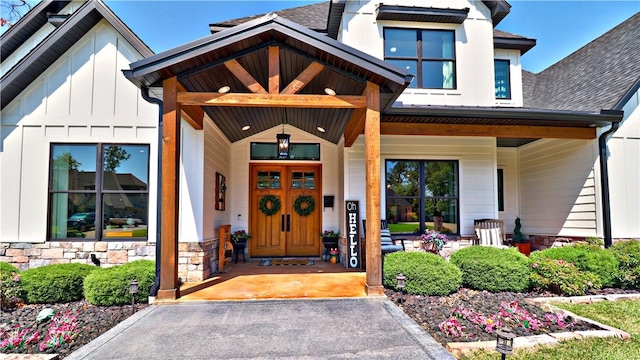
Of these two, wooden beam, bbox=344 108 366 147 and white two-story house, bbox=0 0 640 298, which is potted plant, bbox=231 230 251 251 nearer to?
white two-story house, bbox=0 0 640 298

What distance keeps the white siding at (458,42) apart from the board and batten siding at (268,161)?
2.29m

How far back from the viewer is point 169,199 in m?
4.68

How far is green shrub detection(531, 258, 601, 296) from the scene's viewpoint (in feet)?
17.0

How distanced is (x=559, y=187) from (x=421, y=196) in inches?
124

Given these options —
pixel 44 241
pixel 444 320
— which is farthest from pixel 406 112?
pixel 44 241

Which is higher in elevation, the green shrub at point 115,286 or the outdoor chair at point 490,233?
the outdoor chair at point 490,233

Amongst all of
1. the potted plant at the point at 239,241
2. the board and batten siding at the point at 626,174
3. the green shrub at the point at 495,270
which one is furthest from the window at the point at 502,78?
the potted plant at the point at 239,241

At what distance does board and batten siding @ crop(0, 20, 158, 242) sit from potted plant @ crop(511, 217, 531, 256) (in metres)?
8.01

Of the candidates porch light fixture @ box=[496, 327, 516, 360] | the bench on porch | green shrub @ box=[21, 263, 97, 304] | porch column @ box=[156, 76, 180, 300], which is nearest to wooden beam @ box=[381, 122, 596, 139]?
porch column @ box=[156, 76, 180, 300]

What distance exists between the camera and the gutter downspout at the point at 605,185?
669 centimetres

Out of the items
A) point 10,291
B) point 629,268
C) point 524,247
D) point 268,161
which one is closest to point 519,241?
point 524,247

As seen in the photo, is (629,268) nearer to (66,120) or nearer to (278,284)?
(278,284)

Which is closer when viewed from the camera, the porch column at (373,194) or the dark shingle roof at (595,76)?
the porch column at (373,194)

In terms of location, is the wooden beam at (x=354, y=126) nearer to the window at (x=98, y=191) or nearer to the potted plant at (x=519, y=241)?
the window at (x=98, y=191)
